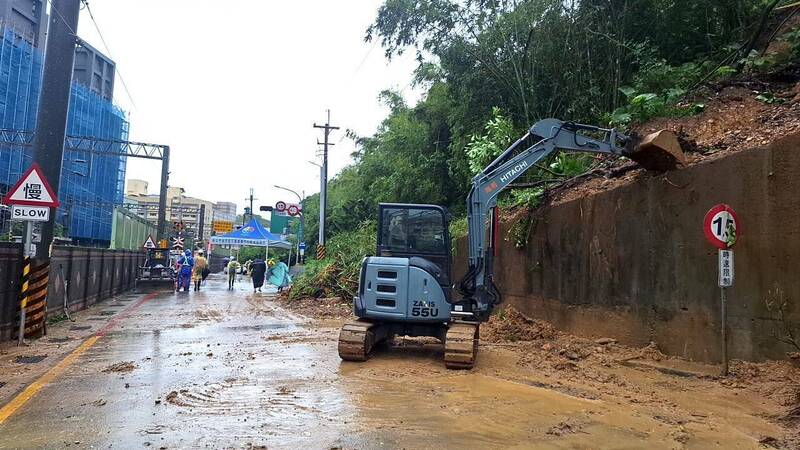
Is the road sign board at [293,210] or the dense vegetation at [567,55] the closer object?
the dense vegetation at [567,55]

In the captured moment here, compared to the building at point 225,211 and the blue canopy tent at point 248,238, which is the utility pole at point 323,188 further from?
the building at point 225,211

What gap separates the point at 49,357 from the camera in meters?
9.51

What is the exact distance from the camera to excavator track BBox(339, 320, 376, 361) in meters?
9.09

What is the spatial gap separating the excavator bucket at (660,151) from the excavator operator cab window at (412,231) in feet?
11.6

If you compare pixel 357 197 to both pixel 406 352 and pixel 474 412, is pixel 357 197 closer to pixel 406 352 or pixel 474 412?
pixel 406 352

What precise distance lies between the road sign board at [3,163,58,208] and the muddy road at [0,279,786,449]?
2.58 meters

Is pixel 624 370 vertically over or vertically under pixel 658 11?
under

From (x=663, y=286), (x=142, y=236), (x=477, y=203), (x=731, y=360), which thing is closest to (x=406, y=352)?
(x=477, y=203)

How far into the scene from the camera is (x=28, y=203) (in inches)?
401

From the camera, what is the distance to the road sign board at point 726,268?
302 inches

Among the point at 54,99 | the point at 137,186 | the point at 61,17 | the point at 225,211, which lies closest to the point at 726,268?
the point at 54,99

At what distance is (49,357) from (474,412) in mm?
7284

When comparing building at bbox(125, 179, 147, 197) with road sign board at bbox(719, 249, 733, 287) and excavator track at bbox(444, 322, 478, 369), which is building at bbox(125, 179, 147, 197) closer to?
excavator track at bbox(444, 322, 478, 369)

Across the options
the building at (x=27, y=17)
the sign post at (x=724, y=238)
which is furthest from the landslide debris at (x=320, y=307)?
the building at (x=27, y=17)
